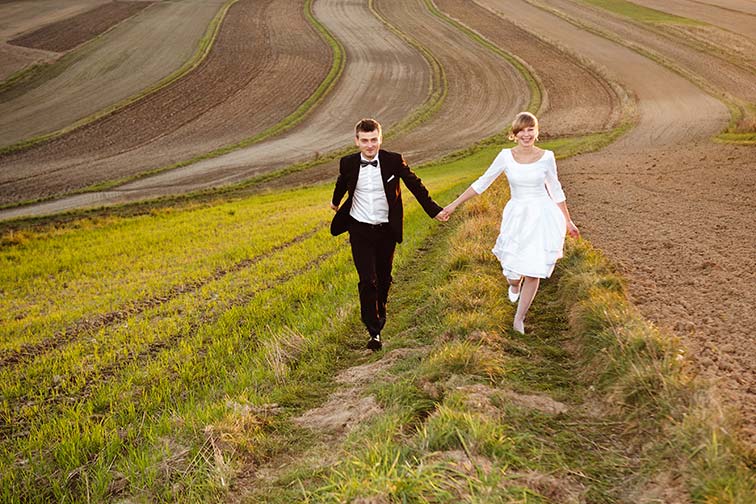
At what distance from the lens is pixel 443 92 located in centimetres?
4497

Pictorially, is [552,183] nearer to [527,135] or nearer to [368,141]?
[527,135]

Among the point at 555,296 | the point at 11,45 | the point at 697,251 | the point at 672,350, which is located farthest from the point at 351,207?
the point at 11,45

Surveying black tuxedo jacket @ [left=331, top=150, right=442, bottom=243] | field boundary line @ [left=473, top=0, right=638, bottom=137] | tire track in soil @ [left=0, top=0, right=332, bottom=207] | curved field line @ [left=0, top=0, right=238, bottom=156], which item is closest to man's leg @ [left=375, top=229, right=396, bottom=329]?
black tuxedo jacket @ [left=331, top=150, right=442, bottom=243]

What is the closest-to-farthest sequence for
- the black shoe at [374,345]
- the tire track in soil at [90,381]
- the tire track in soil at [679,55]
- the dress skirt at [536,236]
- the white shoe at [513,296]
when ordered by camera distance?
A: the tire track in soil at [90,381]
the dress skirt at [536,236]
the black shoe at [374,345]
the white shoe at [513,296]
the tire track in soil at [679,55]

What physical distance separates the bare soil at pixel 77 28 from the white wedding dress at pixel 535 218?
56352 millimetres

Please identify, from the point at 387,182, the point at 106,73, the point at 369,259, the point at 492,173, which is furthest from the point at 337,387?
the point at 106,73

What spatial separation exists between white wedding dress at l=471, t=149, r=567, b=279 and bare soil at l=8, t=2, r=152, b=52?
56352mm

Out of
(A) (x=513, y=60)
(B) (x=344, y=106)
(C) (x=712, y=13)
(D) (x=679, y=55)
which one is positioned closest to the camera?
(B) (x=344, y=106)

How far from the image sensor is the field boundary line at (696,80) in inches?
975

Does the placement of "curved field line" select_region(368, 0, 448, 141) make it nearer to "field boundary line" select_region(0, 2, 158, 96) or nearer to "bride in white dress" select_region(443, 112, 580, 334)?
"bride in white dress" select_region(443, 112, 580, 334)

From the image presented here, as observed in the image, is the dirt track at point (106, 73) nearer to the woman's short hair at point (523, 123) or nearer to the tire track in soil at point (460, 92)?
the tire track in soil at point (460, 92)

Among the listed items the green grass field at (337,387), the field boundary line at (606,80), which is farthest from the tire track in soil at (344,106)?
the green grass field at (337,387)

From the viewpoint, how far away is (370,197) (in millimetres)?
6234

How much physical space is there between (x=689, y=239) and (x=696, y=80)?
134 ft
